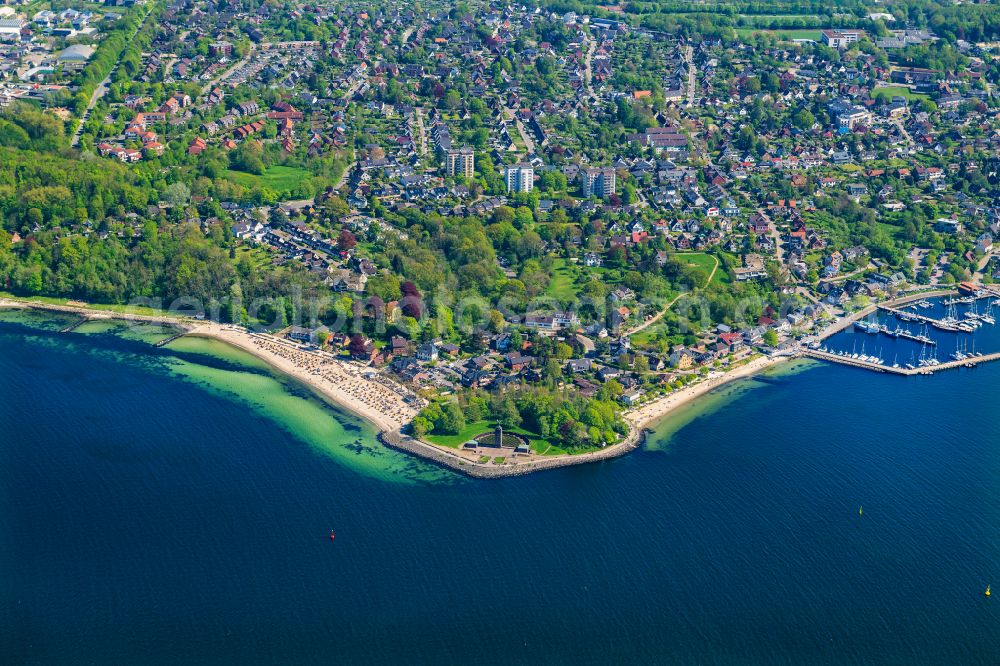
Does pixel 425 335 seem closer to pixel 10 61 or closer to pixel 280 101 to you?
pixel 280 101

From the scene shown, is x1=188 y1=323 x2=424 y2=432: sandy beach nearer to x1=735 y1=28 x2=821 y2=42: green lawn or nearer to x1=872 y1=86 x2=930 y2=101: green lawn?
x1=872 y1=86 x2=930 y2=101: green lawn

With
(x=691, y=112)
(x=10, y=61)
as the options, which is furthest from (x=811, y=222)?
(x=10, y=61)

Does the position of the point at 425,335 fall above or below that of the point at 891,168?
below

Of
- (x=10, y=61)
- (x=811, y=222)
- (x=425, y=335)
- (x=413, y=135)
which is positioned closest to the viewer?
(x=425, y=335)

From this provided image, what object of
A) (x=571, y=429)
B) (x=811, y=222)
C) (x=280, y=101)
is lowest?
(x=571, y=429)

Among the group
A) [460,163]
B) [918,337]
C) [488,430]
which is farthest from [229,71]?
[918,337]

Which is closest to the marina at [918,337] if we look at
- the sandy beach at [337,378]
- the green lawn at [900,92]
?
the sandy beach at [337,378]
